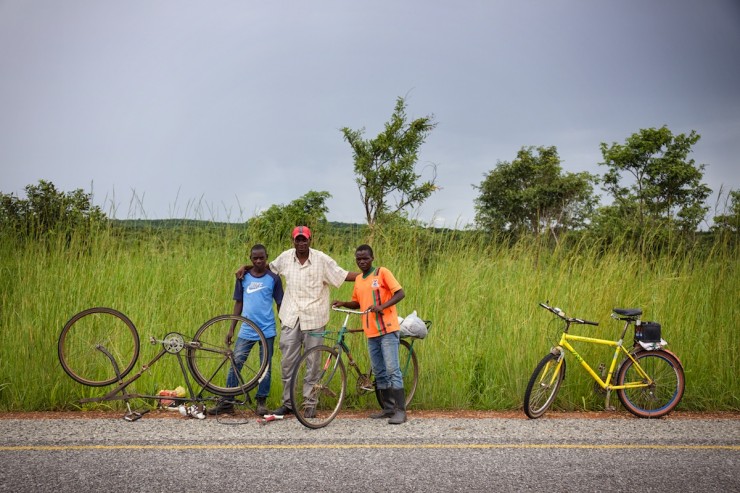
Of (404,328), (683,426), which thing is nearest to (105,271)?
(404,328)

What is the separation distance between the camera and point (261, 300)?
7152 millimetres

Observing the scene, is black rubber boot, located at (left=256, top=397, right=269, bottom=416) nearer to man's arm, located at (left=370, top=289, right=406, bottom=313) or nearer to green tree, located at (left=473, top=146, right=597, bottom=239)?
man's arm, located at (left=370, top=289, right=406, bottom=313)

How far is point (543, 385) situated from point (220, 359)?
3.88 metres

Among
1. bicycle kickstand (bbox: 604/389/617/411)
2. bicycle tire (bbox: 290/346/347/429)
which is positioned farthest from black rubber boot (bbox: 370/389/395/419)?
bicycle kickstand (bbox: 604/389/617/411)

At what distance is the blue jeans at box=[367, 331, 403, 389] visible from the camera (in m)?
6.89

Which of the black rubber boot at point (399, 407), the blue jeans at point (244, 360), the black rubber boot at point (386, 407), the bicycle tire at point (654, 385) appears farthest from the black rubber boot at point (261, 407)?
the bicycle tire at point (654, 385)

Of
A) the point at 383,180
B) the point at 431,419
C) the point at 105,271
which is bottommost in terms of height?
the point at 431,419

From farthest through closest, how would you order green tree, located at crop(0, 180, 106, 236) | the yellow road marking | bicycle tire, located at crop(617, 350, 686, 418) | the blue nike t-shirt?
green tree, located at crop(0, 180, 106, 236)
bicycle tire, located at crop(617, 350, 686, 418)
the blue nike t-shirt
the yellow road marking

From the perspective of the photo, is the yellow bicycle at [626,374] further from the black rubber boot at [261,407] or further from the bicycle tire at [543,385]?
the black rubber boot at [261,407]

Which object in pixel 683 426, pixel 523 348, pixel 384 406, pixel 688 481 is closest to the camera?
pixel 688 481

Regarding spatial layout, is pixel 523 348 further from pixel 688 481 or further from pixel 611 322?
pixel 688 481

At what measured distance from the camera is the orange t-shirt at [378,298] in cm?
691

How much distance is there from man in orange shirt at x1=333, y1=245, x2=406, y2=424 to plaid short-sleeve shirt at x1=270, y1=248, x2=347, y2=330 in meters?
0.33

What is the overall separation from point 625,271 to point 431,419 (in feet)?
15.5
